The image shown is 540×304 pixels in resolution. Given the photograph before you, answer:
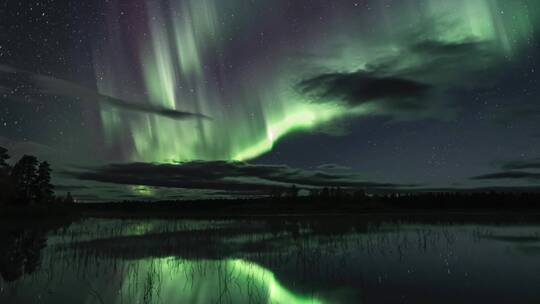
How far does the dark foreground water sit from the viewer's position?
14.2 meters

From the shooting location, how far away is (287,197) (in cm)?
18988

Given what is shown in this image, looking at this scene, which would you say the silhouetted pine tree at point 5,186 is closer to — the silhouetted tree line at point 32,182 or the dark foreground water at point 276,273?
the silhouetted tree line at point 32,182

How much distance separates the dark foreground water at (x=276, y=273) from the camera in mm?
14180

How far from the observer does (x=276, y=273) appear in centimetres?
1811

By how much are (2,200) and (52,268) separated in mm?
63671

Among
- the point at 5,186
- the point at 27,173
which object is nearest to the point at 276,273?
the point at 5,186

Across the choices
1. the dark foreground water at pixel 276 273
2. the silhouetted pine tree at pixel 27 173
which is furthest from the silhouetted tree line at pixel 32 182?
the dark foreground water at pixel 276 273

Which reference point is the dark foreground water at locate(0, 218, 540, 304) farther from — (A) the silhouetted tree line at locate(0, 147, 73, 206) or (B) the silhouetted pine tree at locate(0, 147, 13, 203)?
(A) the silhouetted tree line at locate(0, 147, 73, 206)

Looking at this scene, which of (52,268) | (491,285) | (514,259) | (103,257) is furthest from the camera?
(103,257)

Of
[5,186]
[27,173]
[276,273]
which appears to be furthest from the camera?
[27,173]

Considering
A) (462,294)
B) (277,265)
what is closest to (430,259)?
(462,294)

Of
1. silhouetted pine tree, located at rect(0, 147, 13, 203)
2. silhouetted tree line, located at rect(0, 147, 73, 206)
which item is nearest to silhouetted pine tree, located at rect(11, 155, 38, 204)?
silhouetted tree line, located at rect(0, 147, 73, 206)

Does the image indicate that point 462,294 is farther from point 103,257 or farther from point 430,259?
point 103,257

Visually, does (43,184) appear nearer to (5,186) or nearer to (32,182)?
(32,182)
